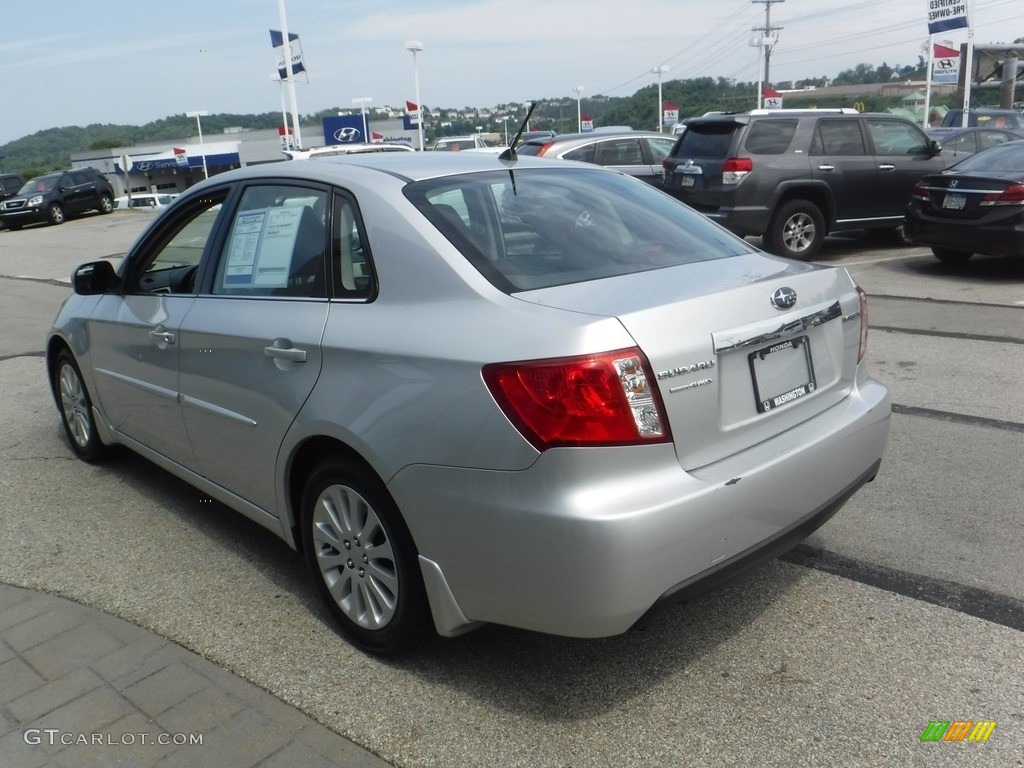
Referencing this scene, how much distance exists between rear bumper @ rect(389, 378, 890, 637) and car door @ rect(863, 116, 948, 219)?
1056 centimetres

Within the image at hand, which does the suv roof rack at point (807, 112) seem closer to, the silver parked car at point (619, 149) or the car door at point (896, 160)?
the car door at point (896, 160)

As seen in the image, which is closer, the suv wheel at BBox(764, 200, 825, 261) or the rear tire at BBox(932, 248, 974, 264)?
the rear tire at BBox(932, 248, 974, 264)

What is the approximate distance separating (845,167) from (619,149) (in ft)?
12.1

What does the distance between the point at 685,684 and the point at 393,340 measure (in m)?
1.46

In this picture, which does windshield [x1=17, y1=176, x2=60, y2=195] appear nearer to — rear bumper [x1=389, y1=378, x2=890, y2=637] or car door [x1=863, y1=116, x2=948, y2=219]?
car door [x1=863, y1=116, x2=948, y2=219]

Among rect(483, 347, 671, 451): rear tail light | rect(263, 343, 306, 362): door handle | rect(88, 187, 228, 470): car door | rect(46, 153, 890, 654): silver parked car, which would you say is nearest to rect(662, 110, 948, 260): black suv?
rect(46, 153, 890, 654): silver parked car

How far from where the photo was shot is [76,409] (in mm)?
5430

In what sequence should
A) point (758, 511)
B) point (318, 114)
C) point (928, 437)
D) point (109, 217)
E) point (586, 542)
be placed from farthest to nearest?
point (318, 114)
point (109, 217)
point (928, 437)
point (758, 511)
point (586, 542)

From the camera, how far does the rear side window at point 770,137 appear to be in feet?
38.4

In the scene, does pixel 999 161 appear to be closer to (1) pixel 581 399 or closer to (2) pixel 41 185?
(1) pixel 581 399

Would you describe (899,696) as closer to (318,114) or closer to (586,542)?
(586,542)

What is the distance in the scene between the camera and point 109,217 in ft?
98.7

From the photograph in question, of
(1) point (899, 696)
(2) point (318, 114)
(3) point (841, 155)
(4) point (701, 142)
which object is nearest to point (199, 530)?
(1) point (899, 696)

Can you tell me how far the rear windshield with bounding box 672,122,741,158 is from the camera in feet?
38.7
